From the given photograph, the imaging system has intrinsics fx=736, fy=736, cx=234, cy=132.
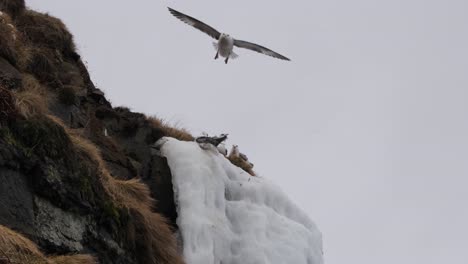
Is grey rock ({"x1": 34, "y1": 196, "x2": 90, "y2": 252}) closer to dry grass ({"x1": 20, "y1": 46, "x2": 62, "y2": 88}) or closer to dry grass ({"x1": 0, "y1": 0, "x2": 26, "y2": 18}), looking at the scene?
dry grass ({"x1": 20, "y1": 46, "x2": 62, "y2": 88})

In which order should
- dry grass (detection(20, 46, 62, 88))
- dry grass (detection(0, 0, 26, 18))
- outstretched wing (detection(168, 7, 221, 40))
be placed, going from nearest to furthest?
1. dry grass (detection(20, 46, 62, 88))
2. dry grass (detection(0, 0, 26, 18))
3. outstretched wing (detection(168, 7, 221, 40))

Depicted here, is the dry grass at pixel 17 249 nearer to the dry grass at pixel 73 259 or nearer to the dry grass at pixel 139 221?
the dry grass at pixel 73 259

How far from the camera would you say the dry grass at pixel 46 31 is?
13992 millimetres

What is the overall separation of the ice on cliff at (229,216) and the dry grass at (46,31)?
284 cm

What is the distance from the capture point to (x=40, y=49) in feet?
43.0

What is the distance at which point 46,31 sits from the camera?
14.4 m

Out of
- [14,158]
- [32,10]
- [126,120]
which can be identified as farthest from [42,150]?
[32,10]

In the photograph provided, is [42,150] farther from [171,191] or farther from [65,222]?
[171,191]

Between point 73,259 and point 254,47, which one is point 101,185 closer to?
point 73,259

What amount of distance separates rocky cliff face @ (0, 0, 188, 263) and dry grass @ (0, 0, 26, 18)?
53cm

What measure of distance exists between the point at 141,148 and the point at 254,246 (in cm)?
281

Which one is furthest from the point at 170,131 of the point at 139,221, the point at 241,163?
the point at 139,221

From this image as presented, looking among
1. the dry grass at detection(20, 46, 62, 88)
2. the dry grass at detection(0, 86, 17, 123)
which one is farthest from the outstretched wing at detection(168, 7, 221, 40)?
the dry grass at detection(0, 86, 17, 123)

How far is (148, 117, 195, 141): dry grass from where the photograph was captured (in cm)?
1503
